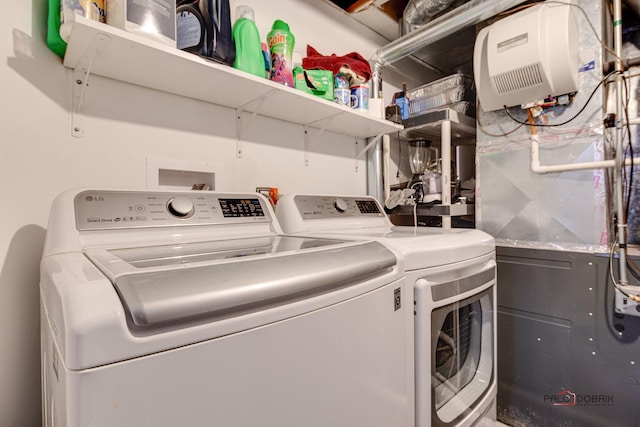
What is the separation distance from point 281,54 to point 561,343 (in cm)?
197

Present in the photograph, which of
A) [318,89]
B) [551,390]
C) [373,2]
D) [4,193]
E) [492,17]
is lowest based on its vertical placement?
[551,390]

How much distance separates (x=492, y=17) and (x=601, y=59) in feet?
1.99

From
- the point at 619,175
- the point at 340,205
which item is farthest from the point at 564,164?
the point at 340,205

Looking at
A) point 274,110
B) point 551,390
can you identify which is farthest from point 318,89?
point 551,390

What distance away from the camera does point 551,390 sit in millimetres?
1642

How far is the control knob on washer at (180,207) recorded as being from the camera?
105cm

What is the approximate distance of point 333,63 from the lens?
1691 mm

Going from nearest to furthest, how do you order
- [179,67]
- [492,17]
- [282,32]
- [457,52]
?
[179,67] < [282,32] < [492,17] < [457,52]

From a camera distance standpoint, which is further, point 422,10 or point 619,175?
point 422,10

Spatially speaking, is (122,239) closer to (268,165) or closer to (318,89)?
(268,165)

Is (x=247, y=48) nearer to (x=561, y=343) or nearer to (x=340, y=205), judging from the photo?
(x=340, y=205)

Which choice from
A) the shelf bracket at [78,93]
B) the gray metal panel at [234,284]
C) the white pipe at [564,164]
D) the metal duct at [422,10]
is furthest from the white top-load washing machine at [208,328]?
the metal duct at [422,10]

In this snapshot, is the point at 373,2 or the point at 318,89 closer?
the point at 318,89

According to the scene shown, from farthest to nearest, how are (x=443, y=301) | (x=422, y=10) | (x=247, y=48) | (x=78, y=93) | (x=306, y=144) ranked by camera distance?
(x=422, y=10) → (x=306, y=144) → (x=247, y=48) → (x=78, y=93) → (x=443, y=301)
